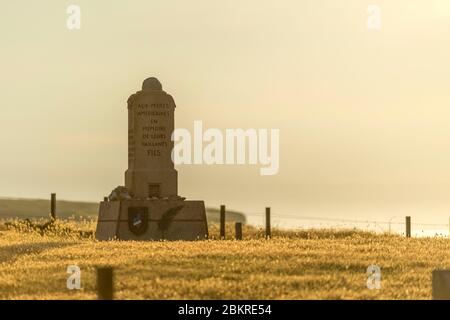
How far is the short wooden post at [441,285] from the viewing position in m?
15.4

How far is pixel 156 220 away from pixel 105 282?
72.0 feet

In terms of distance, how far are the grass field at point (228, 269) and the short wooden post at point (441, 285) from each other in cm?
201

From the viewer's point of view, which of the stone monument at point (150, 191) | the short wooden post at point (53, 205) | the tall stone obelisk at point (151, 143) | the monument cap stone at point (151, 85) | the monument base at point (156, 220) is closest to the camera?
the monument base at point (156, 220)

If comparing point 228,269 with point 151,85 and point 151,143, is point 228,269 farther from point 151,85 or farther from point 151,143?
point 151,85

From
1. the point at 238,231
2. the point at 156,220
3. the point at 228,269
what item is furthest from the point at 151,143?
the point at 228,269

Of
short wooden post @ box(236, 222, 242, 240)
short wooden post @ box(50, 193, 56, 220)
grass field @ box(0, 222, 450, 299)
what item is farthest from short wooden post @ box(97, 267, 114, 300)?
short wooden post @ box(50, 193, 56, 220)

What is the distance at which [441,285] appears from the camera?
15.5 meters

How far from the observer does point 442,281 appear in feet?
50.8

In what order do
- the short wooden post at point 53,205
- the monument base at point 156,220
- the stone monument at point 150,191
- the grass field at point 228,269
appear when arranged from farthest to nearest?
1. the short wooden post at point 53,205
2. the stone monument at point 150,191
3. the monument base at point 156,220
4. the grass field at point 228,269

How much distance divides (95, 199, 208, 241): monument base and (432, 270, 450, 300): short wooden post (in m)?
21.0

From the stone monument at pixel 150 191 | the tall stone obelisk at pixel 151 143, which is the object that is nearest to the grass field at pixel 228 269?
the stone monument at pixel 150 191

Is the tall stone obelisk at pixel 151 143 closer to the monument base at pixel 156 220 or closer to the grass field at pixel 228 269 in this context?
the monument base at pixel 156 220

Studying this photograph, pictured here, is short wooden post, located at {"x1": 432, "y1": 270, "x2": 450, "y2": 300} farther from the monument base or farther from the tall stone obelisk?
the tall stone obelisk

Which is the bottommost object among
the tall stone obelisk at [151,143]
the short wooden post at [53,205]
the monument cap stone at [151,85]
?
the short wooden post at [53,205]
